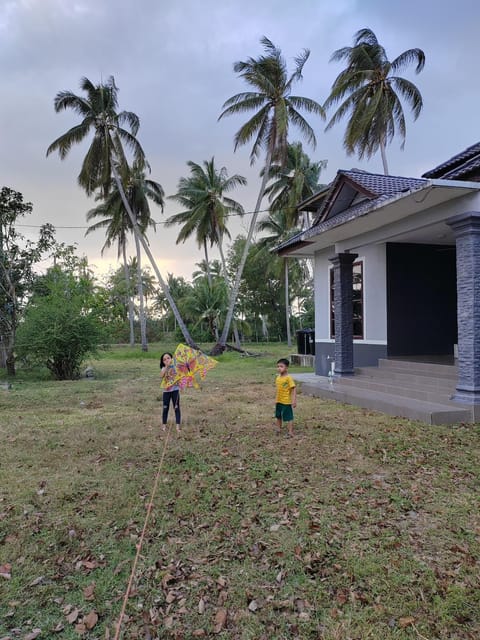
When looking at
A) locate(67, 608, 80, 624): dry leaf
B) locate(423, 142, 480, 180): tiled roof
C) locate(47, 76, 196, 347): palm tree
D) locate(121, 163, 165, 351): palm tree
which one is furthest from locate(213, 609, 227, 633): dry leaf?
locate(121, 163, 165, 351): palm tree

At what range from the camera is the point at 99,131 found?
21.1 meters

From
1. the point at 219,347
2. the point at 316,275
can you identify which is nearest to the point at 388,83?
the point at 316,275

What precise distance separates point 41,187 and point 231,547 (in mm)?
18658

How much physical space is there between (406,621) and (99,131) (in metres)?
23.0

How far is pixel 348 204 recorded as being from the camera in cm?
1065

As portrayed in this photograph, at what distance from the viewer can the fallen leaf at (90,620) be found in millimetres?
2451

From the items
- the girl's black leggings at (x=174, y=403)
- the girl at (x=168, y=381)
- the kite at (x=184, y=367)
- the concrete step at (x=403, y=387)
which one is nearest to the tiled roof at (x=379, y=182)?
the concrete step at (x=403, y=387)

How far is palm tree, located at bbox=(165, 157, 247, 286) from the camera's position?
82.3 feet

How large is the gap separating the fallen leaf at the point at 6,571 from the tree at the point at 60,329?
11644mm

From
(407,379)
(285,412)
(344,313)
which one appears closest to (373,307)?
(344,313)

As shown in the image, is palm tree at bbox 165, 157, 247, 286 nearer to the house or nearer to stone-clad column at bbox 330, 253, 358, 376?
the house

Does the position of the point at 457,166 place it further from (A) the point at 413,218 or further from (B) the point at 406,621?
(B) the point at 406,621

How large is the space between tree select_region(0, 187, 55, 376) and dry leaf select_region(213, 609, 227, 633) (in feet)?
46.7

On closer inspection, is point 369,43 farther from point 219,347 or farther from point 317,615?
point 317,615
